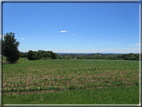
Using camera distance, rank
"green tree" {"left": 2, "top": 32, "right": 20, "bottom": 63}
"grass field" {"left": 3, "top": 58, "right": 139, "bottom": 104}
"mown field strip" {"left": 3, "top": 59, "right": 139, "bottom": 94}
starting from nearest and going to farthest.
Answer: "grass field" {"left": 3, "top": 58, "right": 139, "bottom": 104} < "mown field strip" {"left": 3, "top": 59, "right": 139, "bottom": 94} < "green tree" {"left": 2, "top": 32, "right": 20, "bottom": 63}

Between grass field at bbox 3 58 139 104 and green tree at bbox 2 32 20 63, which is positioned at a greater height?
green tree at bbox 2 32 20 63

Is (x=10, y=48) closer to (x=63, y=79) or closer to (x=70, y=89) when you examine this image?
(x=63, y=79)

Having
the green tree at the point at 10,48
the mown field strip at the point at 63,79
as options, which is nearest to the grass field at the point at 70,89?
the mown field strip at the point at 63,79

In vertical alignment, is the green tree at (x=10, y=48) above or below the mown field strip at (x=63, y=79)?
above

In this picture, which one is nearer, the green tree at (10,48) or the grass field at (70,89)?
the grass field at (70,89)

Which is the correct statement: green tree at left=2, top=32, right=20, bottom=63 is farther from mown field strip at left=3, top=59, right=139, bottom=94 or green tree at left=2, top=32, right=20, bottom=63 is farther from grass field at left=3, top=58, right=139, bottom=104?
grass field at left=3, top=58, right=139, bottom=104

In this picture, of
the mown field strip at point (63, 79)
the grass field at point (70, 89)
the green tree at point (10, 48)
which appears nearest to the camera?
the grass field at point (70, 89)

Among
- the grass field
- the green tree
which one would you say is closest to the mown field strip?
the grass field

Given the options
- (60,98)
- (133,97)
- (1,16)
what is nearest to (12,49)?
(1,16)

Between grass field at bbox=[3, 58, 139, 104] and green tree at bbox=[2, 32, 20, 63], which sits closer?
grass field at bbox=[3, 58, 139, 104]

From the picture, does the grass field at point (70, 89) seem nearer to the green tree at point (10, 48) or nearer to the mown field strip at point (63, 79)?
the mown field strip at point (63, 79)

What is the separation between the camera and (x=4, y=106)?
271 centimetres

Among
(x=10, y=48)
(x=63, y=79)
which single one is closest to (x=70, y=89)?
(x=63, y=79)

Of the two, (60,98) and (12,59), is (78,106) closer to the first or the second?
(60,98)
